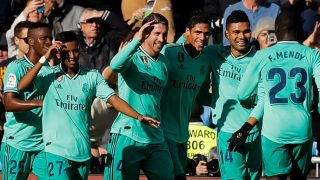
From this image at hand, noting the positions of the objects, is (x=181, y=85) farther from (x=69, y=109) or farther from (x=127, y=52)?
(x=69, y=109)

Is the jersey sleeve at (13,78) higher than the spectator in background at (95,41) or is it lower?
lower

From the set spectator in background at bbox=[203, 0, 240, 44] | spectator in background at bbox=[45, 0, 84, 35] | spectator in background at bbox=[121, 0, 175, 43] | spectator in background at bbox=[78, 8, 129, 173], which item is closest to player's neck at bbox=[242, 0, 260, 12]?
spectator in background at bbox=[203, 0, 240, 44]

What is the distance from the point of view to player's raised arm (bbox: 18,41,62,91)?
42.1 feet

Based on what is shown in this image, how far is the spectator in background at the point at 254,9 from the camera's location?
17578 millimetres

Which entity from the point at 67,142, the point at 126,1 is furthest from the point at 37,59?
the point at 126,1

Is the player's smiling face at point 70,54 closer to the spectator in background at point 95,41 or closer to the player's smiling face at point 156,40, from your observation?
the player's smiling face at point 156,40

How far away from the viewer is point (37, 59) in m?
13.9

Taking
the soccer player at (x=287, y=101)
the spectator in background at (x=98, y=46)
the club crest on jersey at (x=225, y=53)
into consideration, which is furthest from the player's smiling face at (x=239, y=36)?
the spectator in background at (x=98, y=46)

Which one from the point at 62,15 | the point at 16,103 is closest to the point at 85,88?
the point at 16,103

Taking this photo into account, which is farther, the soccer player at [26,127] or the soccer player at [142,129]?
the soccer player at [26,127]

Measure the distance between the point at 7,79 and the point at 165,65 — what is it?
1.80 metres

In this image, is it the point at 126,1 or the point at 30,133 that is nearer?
the point at 30,133

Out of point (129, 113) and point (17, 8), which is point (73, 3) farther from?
point (129, 113)

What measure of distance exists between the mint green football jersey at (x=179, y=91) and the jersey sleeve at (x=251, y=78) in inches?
58.2
